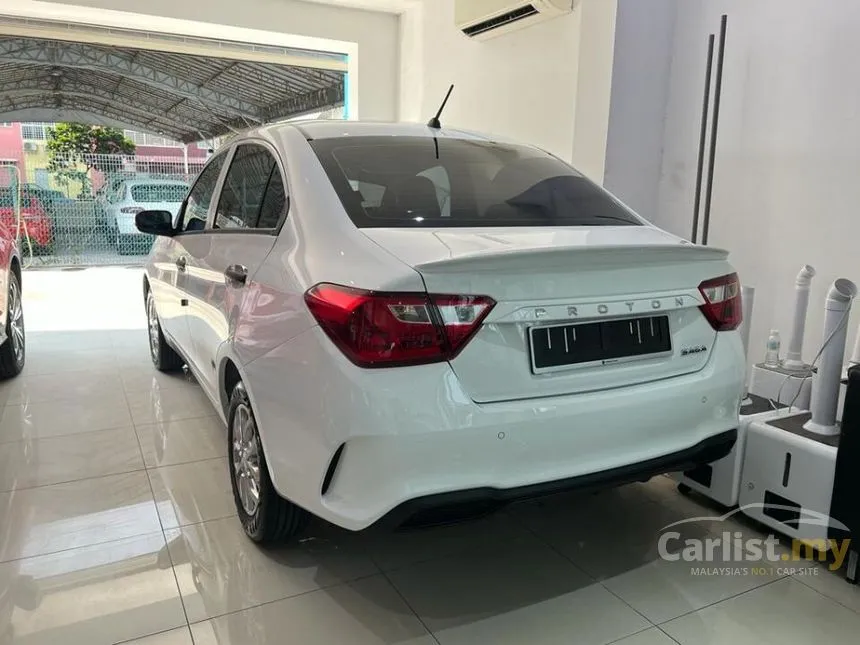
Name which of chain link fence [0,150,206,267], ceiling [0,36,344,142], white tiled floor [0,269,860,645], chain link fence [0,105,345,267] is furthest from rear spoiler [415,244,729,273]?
chain link fence [0,150,206,267]

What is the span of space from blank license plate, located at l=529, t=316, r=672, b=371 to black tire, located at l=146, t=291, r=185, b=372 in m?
2.91

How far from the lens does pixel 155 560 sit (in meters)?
2.00

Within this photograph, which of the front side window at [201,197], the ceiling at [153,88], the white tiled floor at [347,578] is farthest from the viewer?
the ceiling at [153,88]

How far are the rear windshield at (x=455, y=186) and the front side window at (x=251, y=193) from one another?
0.17 meters

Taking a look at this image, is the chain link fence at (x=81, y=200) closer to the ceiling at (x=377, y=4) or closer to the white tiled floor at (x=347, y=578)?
the ceiling at (x=377, y=4)

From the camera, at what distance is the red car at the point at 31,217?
8938 millimetres

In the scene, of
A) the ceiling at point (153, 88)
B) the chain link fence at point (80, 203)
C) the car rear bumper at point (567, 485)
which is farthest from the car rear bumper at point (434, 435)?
the chain link fence at point (80, 203)

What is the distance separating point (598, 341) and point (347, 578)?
3.23ft

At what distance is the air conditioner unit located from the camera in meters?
3.78

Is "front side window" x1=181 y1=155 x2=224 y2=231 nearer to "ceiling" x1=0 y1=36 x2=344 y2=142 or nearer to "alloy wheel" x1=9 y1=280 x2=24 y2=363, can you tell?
"alloy wheel" x1=9 y1=280 x2=24 y2=363

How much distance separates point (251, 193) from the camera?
87.4 inches

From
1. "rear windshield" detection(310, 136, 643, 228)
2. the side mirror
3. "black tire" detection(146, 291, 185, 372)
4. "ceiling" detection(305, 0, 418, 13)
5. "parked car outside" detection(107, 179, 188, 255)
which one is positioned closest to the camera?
"rear windshield" detection(310, 136, 643, 228)

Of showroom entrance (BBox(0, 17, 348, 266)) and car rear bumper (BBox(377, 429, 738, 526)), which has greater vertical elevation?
showroom entrance (BBox(0, 17, 348, 266))

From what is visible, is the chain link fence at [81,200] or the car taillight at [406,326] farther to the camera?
the chain link fence at [81,200]
